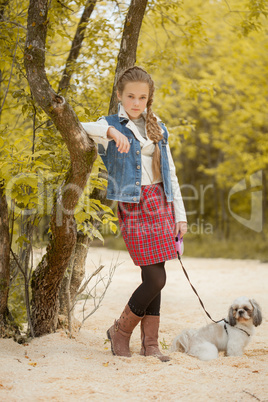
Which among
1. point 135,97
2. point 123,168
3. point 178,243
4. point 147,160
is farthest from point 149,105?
point 178,243

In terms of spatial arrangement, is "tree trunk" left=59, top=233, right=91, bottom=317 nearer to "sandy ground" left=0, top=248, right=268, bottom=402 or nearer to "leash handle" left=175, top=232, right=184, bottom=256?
"sandy ground" left=0, top=248, right=268, bottom=402

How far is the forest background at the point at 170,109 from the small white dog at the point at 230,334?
1.06 metres

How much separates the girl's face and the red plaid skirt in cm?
54

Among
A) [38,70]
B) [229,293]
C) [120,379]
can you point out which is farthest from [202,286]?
[38,70]

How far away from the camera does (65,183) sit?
114 inches

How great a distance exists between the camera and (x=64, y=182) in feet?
9.55

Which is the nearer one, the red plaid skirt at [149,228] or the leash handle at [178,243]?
the red plaid skirt at [149,228]

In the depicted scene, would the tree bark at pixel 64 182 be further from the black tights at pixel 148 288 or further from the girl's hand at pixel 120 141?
the black tights at pixel 148 288

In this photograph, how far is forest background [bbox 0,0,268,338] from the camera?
345 centimetres

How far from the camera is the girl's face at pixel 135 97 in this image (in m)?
3.01

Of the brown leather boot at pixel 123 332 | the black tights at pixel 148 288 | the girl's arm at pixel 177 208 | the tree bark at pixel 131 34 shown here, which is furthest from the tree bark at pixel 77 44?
Answer: the brown leather boot at pixel 123 332

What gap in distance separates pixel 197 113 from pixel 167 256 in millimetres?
14353

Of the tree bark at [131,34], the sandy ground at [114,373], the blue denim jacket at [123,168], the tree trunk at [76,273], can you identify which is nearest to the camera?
the sandy ground at [114,373]

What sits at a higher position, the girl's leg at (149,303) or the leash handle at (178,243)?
the leash handle at (178,243)
